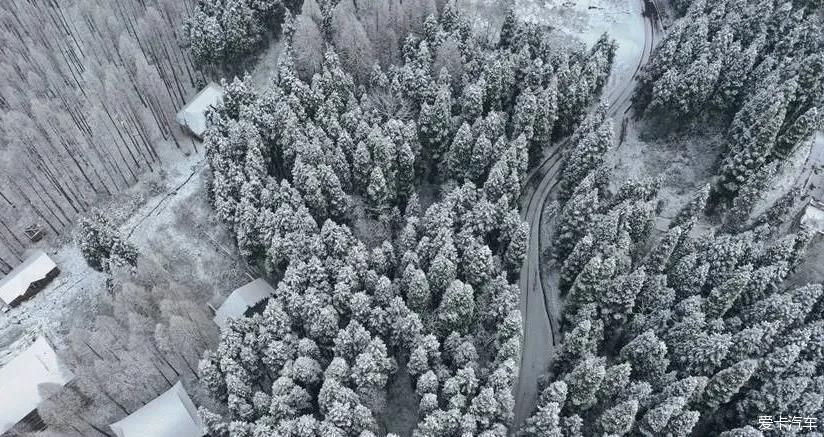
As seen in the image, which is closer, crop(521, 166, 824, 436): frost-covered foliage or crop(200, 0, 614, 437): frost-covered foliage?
crop(521, 166, 824, 436): frost-covered foliage

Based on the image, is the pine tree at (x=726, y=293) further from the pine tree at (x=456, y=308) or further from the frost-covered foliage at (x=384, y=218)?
the pine tree at (x=456, y=308)

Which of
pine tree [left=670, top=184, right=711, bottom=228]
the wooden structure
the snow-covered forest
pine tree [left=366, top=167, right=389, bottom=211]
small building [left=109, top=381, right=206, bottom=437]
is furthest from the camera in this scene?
the wooden structure

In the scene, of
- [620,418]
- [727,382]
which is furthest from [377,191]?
[727,382]

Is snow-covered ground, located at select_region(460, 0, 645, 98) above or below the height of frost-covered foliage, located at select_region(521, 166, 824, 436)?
above

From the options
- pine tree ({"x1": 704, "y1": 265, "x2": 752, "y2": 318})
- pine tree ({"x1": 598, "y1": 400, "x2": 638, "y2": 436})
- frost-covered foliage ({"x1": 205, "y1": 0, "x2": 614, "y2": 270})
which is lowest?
pine tree ({"x1": 598, "y1": 400, "x2": 638, "y2": 436})

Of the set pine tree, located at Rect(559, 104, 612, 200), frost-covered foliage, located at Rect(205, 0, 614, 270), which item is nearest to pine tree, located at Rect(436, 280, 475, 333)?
frost-covered foliage, located at Rect(205, 0, 614, 270)

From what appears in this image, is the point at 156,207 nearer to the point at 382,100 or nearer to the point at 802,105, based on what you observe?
the point at 382,100

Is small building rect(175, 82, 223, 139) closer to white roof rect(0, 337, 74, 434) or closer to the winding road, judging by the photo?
white roof rect(0, 337, 74, 434)
